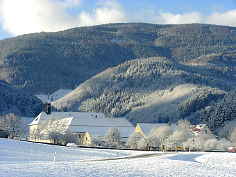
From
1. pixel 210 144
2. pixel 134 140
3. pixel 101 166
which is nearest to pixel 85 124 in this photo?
pixel 134 140

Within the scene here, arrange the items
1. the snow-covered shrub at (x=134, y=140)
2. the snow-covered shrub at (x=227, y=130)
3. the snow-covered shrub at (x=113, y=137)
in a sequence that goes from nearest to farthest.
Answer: the snow-covered shrub at (x=134, y=140), the snow-covered shrub at (x=113, y=137), the snow-covered shrub at (x=227, y=130)

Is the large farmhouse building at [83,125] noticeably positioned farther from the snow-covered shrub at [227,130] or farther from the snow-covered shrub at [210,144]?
the snow-covered shrub at [210,144]

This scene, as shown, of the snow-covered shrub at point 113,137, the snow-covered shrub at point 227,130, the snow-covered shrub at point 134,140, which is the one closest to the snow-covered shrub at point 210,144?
the snow-covered shrub at point 134,140

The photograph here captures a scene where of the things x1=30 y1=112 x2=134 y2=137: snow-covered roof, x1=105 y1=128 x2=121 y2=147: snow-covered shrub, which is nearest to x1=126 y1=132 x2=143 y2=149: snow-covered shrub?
x1=105 y1=128 x2=121 y2=147: snow-covered shrub

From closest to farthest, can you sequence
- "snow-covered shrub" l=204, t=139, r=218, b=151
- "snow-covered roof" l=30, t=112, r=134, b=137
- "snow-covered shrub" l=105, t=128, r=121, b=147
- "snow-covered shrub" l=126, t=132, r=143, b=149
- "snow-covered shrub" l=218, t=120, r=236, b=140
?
1. "snow-covered shrub" l=204, t=139, r=218, b=151
2. "snow-covered shrub" l=126, t=132, r=143, b=149
3. "snow-covered shrub" l=105, t=128, r=121, b=147
4. "snow-covered shrub" l=218, t=120, r=236, b=140
5. "snow-covered roof" l=30, t=112, r=134, b=137

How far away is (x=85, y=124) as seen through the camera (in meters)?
175

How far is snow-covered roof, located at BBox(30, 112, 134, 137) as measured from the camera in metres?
165

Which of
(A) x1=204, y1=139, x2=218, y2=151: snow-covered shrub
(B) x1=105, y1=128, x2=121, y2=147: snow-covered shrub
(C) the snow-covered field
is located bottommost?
(C) the snow-covered field

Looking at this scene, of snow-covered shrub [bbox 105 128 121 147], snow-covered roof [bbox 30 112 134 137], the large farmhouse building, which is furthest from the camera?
snow-covered roof [bbox 30 112 134 137]

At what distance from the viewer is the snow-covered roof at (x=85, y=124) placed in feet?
543

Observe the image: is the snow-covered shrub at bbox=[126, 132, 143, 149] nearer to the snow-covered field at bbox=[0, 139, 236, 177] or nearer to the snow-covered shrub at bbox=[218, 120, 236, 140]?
the snow-covered shrub at bbox=[218, 120, 236, 140]

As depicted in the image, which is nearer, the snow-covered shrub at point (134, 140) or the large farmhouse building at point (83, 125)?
the snow-covered shrub at point (134, 140)

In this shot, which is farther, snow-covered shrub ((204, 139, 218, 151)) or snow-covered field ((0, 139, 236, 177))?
snow-covered shrub ((204, 139, 218, 151))

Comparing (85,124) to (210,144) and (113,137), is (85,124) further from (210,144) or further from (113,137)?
(210,144)
